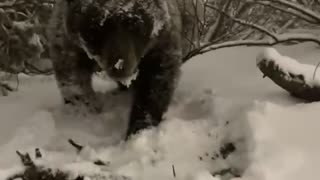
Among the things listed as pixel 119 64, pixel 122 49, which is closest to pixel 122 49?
pixel 122 49

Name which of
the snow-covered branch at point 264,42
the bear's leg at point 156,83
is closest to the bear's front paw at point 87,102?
the bear's leg at point 156,83

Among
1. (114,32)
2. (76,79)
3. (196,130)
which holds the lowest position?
(196,130)

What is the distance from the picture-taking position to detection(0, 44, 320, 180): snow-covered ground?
352 cm

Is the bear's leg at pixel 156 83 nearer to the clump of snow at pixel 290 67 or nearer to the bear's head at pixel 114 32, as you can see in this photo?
the bear's head at pixel 114 32

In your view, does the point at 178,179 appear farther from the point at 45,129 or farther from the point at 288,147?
the point at 45,129

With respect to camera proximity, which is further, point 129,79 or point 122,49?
point 129,79

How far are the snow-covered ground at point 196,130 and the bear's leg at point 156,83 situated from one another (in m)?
0.10

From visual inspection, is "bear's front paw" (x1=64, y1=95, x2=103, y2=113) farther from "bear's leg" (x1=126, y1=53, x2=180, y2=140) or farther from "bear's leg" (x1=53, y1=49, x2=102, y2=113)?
"bear's leg" (x1=126, y1=53, x2=180, y2=140)

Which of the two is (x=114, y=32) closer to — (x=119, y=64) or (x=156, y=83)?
(x=119, y=64)

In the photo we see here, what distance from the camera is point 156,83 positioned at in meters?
4.44

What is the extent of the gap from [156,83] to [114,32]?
603 millimetres

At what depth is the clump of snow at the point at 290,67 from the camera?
4227mm

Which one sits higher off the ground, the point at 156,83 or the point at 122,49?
the point at 122,49

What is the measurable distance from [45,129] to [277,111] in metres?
Result: 1.42
